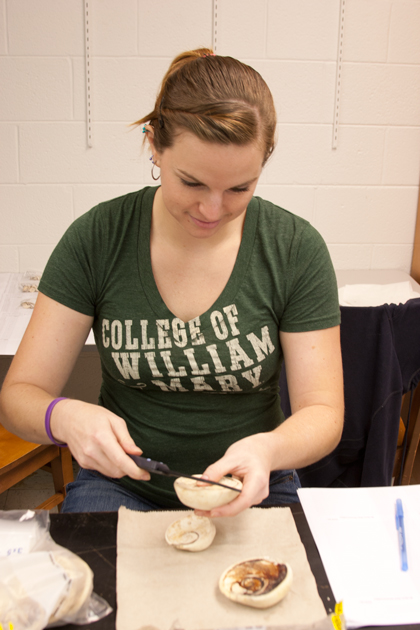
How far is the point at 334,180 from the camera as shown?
2355mm

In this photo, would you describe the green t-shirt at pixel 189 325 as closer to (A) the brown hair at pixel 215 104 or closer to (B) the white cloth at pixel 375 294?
(A) the brown hair at pixel 215 104

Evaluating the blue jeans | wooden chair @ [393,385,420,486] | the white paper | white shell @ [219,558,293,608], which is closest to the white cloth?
wooden chair @ [393,385,420,486]

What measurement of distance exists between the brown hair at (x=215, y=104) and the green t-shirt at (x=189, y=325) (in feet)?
0.75

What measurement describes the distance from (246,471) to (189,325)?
33 cm

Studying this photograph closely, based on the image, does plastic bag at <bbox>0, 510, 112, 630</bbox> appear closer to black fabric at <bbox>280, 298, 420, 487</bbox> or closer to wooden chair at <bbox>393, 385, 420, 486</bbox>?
black fabric at <bbox>280, 298, 420, 487</bbox>

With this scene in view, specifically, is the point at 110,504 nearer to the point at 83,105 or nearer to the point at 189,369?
the point at 189,369

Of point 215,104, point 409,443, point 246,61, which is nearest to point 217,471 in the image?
point 215,104

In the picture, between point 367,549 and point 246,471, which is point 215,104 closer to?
point 246,471

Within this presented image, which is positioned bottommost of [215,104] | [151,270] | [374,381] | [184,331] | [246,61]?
[374,381]

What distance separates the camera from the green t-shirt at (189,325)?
1.00 meters

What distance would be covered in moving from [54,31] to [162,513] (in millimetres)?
2006

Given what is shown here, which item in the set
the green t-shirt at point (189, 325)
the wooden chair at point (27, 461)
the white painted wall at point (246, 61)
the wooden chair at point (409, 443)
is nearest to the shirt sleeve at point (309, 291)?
the green t-shirt at point (189, 325)

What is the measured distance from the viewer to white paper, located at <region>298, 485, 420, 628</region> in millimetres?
645

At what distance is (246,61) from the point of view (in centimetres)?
220
